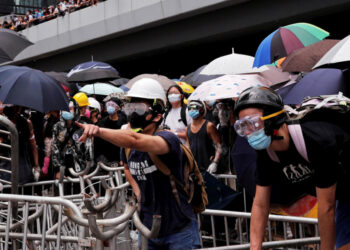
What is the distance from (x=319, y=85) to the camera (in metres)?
6.84

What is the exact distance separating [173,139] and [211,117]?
611 cm

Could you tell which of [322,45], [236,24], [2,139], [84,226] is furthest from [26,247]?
[236,24]

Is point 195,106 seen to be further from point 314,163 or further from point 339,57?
point 314,163

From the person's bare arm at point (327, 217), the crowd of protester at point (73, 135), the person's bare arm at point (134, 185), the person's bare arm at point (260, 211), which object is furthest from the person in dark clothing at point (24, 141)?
the person's bare arm at point (327, 217)

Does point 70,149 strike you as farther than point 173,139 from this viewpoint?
Yes

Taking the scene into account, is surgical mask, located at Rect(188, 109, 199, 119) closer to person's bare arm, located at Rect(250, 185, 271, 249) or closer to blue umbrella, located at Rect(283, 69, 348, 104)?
blue umbrella, located at Rect(283, 69, 348, 104)

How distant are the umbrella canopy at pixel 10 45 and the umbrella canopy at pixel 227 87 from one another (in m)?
4.01

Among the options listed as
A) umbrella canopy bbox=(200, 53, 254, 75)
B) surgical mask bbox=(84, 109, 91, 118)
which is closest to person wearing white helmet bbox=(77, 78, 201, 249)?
umbrella canopy bbox=(200, 53, 254, 75)

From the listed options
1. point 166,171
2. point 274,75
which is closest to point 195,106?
point 274,75

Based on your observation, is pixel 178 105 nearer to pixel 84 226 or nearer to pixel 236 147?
pixel 236 147

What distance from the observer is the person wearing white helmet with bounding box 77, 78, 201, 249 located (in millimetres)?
4668

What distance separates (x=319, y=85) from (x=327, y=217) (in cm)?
344

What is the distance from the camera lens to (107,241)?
3891 mm

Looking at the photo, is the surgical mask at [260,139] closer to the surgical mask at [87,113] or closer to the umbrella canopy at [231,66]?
the umbrella canopy at [231,66]
